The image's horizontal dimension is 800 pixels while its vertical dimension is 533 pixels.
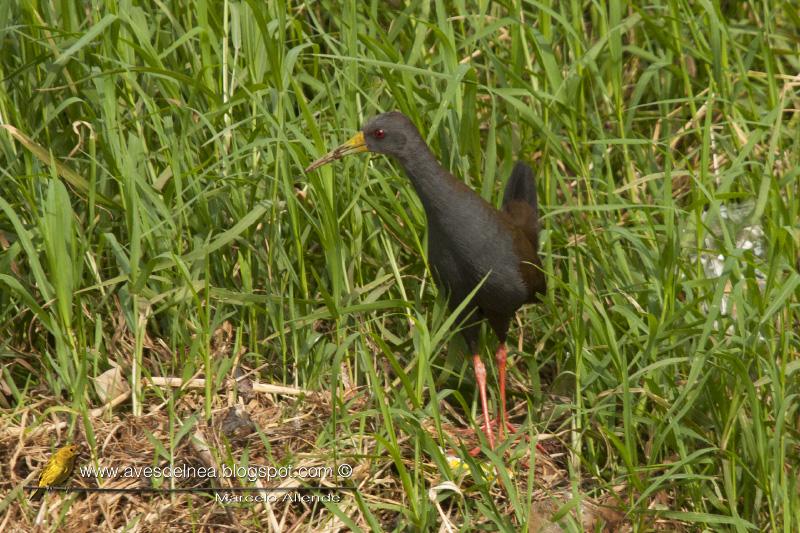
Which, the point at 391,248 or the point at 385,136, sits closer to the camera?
the point at 385,136

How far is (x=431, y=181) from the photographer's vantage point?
4.11m

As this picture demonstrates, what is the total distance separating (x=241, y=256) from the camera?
4266mm

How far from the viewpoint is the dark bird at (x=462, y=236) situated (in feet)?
13.5

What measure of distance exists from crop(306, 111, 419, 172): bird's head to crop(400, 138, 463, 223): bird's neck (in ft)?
0.14

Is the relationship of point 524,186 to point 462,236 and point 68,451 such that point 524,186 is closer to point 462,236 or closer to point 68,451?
point 462,236

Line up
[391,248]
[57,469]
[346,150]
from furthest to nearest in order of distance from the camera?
[391,248] → [346,150] → [57,469]

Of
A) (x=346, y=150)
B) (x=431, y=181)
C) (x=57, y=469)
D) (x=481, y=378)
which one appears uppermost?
(x=346, y=150)

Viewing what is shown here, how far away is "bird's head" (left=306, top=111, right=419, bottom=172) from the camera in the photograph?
4102 millimetres

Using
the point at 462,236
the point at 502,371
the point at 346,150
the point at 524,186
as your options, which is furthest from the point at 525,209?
the point at 346,150

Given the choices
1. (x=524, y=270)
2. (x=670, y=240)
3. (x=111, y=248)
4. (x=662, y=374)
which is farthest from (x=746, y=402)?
(x=111, y=248)

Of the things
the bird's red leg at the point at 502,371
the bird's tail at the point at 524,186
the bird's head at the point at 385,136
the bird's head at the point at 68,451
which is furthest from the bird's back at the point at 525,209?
the bird's head at the point at 68,451

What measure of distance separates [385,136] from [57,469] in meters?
1.53

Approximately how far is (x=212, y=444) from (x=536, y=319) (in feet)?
4.22

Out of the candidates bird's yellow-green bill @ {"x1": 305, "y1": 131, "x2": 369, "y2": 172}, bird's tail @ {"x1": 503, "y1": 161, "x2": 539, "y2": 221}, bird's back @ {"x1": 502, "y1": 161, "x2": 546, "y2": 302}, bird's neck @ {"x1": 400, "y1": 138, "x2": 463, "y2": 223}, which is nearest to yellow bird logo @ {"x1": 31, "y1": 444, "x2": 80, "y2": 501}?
bird's yellow-green bill @ {"x1": 305, "y1": 131, "x2": 369, "y2": 172}
